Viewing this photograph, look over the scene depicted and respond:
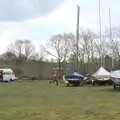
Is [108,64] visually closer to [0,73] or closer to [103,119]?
[0,73]

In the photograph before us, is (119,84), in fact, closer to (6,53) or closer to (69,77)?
(69,77)

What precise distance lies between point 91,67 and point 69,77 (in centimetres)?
4458

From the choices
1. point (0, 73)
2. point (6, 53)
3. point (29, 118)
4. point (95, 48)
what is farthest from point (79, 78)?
point (6, 53)

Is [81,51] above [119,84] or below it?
above

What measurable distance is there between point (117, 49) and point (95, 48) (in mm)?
12681

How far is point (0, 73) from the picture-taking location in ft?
236

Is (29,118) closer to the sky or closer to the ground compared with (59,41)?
closer to the ground

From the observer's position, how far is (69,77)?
47219 mm

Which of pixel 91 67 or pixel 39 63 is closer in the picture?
pixel 91 67

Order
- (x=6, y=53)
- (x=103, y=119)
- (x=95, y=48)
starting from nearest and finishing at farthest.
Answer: (x=103, y=119), (x=95, y=48), (x=6, y=53)

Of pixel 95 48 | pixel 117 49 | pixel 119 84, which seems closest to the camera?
pixel 119 84

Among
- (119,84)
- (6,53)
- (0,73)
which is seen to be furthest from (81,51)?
(119,84)

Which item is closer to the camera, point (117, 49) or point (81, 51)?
point (117, 49)

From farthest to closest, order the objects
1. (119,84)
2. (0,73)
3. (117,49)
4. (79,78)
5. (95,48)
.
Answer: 1. (95,48)
2. (117,49)
3. (0,73)
4. (79,78)
5. (119,84)
